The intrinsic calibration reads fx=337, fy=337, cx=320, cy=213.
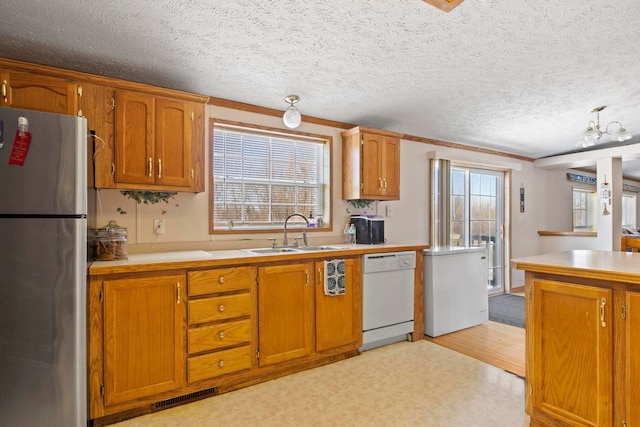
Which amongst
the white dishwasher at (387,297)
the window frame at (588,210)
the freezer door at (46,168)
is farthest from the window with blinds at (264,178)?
the window frame at (588,210)

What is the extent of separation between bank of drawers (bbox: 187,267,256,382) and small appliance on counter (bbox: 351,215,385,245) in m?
1.44

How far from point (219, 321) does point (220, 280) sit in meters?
0.28

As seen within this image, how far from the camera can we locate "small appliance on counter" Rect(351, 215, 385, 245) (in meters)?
3.52

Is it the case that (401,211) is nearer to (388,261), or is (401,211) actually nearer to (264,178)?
(388,261)

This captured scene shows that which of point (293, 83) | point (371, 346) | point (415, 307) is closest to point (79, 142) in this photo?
point (293, 83)

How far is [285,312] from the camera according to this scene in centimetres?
262

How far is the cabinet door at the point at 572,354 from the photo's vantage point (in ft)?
5.49

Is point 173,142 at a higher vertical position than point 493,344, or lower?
higher

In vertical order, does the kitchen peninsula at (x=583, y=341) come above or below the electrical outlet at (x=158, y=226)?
below

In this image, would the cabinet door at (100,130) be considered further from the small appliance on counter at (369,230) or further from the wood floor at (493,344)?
the wood floor at (493,344)

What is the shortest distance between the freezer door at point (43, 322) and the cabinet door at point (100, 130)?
23.6 inches

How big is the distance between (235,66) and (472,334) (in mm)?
3395

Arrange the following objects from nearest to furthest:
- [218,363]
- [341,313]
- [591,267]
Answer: [591,267] < [218,363] < [341,313]

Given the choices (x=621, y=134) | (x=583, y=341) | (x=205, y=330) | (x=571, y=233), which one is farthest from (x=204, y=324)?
(x=571, y=233)
